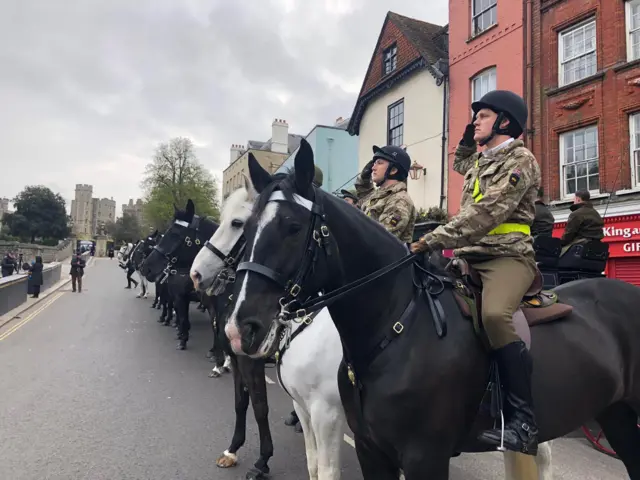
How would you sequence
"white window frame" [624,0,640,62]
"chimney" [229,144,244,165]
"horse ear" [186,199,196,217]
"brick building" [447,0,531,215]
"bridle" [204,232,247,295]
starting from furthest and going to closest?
"chimney" [229,144,244,165], "brick building" [447,0,531,215], "white window frame" [624,0,640,62], "horse ear" [186,199,196,217], "bridle" [204,232,247,295]

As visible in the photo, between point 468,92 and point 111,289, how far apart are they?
2004 cm

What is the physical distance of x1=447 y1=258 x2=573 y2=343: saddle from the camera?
247cm

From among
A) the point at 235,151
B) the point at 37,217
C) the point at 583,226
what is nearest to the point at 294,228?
the point at 583,226

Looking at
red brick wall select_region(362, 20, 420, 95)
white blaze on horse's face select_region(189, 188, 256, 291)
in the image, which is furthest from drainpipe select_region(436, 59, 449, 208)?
white blaze on horse's face select_region(189, 188, 256, 291)

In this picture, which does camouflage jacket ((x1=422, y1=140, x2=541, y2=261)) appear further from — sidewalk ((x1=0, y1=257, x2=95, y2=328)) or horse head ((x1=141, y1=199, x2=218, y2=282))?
sidewalk ((x1=0, y1=257, x2=95, y2=328))

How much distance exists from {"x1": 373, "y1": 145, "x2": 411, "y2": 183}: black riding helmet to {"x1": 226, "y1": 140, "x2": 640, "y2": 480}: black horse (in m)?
1.43

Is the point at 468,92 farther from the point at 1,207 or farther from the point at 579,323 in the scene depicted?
the point at 1,207

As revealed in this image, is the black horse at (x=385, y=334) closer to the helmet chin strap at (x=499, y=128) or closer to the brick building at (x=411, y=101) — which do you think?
the helmet chin strap at (x=499, y=128)

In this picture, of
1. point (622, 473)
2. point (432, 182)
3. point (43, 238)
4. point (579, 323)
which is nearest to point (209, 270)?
point (579, 323)

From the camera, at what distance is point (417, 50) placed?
17281 millimetres

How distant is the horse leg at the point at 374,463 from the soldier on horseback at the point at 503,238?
1.77 feet

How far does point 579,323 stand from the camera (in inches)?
111

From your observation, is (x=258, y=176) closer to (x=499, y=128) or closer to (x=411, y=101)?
(x=499, y=128)

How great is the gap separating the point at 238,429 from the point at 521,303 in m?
3.02
